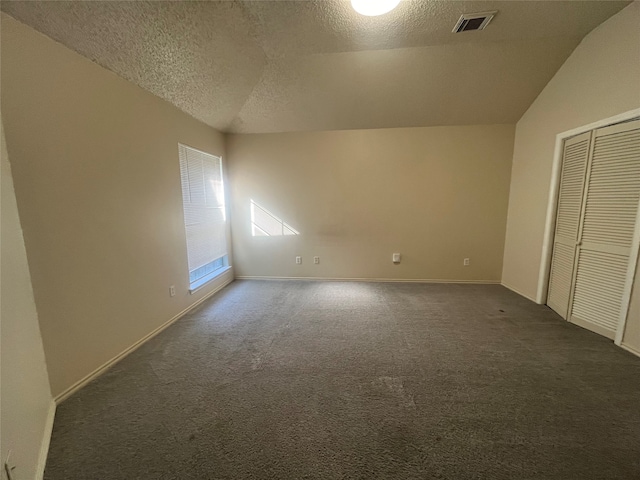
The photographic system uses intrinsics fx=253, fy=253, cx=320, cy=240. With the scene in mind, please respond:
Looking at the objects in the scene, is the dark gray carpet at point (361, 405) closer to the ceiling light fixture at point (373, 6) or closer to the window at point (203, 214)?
the window at point (203, 214)

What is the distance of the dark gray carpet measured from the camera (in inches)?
50.4

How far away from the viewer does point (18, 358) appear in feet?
4.02

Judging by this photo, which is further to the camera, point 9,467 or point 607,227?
point 607,227

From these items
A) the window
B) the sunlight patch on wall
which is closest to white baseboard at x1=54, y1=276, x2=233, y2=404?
the window

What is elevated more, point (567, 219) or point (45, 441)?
point (567, 219)

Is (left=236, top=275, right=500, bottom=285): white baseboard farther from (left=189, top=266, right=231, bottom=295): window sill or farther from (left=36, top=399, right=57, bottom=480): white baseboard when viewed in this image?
(left=36, top=399, right=57, bottom=480): white baseboard

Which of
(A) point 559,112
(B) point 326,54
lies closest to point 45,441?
(B) point 326,54

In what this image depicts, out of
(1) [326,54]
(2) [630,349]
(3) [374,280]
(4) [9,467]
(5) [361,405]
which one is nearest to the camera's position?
(4) [9,467]

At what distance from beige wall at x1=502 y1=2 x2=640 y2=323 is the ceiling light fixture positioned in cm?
200

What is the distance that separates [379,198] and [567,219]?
2202 mm

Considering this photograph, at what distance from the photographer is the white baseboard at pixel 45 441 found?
4.04 feet

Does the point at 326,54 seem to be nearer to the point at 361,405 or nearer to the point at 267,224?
the point at 267,224

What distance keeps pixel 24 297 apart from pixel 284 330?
1871mm

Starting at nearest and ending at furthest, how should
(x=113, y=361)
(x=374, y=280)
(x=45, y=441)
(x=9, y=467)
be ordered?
1. (x=9, y=467)
2. (x=45, y=441)
3. (x=113, y=361)
4. (x=374, y=280)
